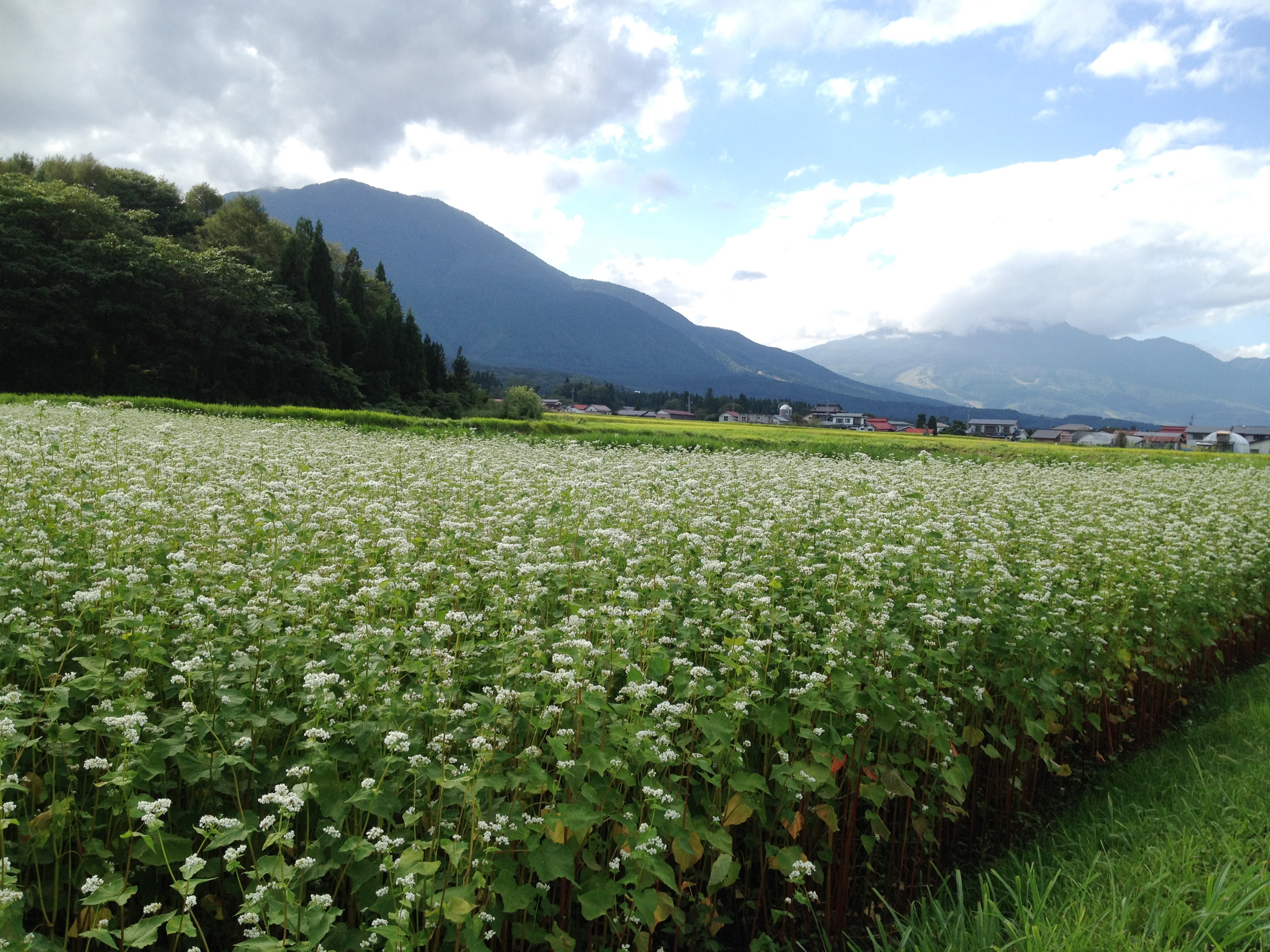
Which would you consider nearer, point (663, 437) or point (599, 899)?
point (599, 899)

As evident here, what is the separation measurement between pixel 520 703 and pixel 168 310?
6528cm

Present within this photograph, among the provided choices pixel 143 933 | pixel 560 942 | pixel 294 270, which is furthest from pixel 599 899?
pixel 294 270

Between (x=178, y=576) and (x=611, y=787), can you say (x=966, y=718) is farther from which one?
(x=178, y=576)

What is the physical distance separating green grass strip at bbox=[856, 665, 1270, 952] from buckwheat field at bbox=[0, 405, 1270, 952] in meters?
0.49

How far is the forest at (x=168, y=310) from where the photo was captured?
49.5m

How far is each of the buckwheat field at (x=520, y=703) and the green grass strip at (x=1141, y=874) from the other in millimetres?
488

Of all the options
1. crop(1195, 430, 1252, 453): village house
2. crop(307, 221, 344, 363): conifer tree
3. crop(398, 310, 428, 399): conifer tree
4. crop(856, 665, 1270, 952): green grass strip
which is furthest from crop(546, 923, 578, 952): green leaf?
crop(1195, 430, 1252, 453): village house

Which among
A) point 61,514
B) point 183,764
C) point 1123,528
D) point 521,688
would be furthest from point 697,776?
point 1123,528

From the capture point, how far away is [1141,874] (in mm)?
4340

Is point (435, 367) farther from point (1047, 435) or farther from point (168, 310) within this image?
point (1047, 435)

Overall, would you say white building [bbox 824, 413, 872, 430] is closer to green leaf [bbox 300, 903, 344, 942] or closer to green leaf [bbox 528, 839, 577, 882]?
green leaf [bbox 528, 839, 577, 882]

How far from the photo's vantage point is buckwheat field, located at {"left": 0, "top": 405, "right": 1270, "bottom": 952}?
3037 millimetres

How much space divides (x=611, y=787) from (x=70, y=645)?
310 cm

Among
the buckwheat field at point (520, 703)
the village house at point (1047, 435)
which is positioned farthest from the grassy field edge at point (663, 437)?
the village house at point (1047, 435)
